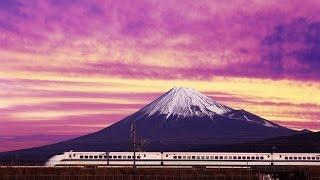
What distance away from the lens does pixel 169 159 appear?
14400 centimetres

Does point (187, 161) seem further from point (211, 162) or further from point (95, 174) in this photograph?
point (95, 174)

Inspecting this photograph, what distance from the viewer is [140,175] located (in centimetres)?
8506

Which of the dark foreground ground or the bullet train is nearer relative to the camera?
the dark foreground ground

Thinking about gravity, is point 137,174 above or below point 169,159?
below

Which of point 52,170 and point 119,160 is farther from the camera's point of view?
point 119,160

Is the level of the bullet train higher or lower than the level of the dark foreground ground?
higher

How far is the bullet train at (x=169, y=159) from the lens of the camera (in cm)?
14188

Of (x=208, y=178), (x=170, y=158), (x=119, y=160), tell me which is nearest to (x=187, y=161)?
(x=170, y=158)

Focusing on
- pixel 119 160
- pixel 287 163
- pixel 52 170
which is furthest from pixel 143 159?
pixel 52 170

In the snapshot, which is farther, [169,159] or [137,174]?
[169,159]

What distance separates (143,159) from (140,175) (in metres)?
58.6

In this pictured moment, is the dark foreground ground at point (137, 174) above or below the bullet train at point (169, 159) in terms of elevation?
below

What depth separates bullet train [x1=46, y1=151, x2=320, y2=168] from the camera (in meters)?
142

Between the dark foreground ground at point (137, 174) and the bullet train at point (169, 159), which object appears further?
the bullet train at point (169, 159)
